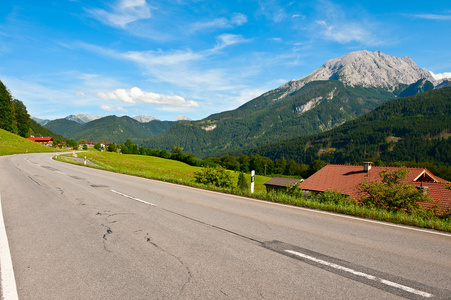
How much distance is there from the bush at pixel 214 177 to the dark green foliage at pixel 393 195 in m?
9.89

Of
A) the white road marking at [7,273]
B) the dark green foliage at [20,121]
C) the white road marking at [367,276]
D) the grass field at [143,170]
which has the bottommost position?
the grass field at [143,170]

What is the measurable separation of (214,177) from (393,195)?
11779 millimetres

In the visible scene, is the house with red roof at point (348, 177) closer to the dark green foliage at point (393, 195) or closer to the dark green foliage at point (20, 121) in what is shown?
the dark green foliage at point (393, 195)

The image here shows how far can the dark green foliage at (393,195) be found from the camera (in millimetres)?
8609

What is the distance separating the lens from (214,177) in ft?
60.4

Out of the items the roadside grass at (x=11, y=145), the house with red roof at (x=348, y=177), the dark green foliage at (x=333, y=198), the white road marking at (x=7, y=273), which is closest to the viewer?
the white road marking at (x=7, y=273)

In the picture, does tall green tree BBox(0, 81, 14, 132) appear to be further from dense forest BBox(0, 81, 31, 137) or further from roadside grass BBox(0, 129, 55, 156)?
roadside grass BBox(0, 129, 55, 156)

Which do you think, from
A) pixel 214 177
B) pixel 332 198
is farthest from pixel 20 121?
pixel 332 198

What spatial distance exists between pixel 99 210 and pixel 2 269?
13.7 feet

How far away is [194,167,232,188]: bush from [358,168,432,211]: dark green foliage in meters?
9.89

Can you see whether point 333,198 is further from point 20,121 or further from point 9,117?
point 20,121

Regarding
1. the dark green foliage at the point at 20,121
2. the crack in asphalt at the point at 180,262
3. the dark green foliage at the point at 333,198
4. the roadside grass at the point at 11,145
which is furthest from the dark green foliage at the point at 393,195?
the dark green foliage at the point at 20,121

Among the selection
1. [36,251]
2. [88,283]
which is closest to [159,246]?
[88,283]

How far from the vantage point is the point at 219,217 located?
7.17m
